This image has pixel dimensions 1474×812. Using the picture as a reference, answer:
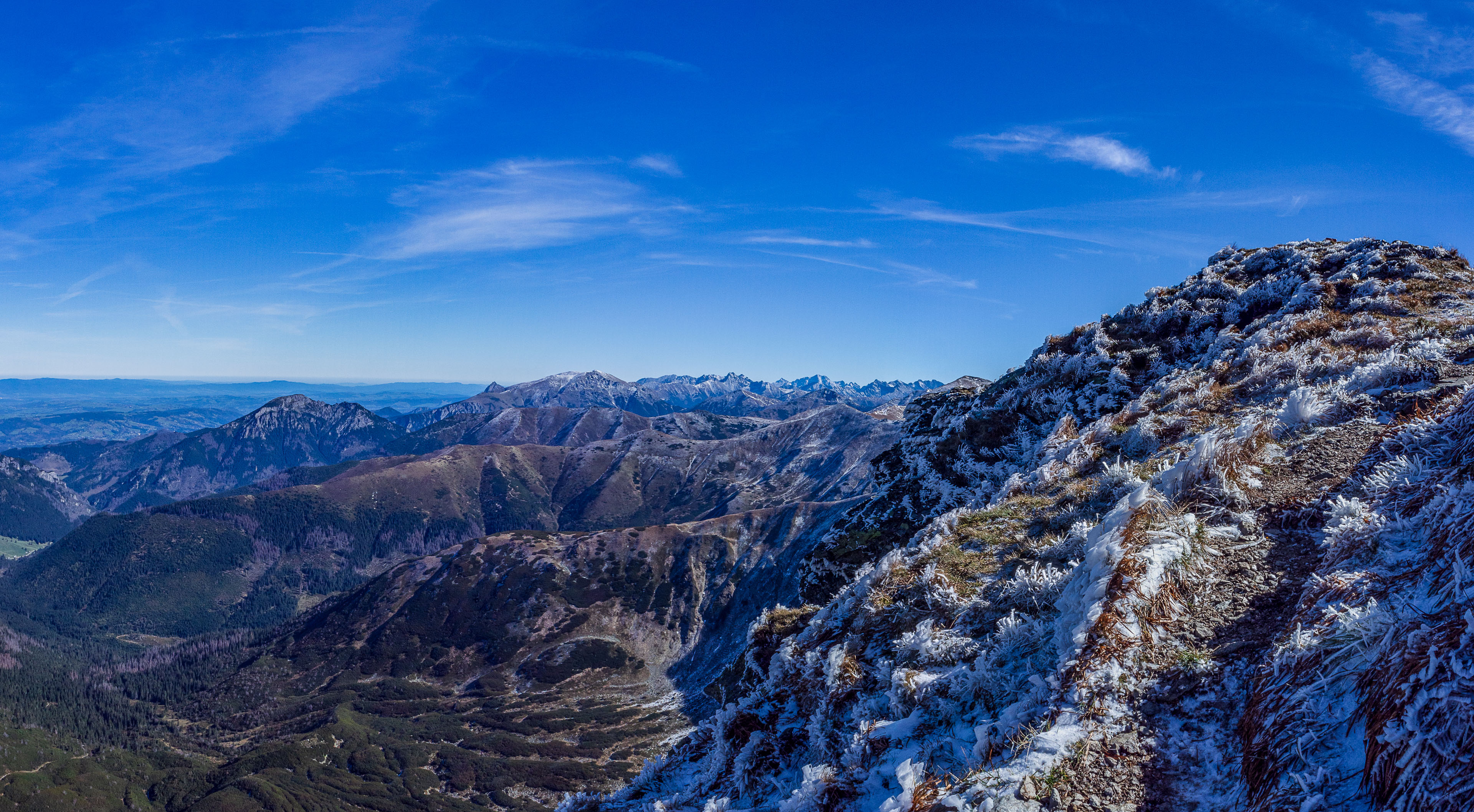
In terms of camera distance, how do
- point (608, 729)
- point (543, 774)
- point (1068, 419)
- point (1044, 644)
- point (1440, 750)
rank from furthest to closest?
point (608, 729)
point (543, 774)
point (1068, 419)
point (1044, 644)
point (1440, 750)

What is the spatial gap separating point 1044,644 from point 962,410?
5479cm

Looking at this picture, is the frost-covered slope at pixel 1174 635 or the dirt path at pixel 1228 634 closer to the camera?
the frost-covered slope at pixel 1174 635

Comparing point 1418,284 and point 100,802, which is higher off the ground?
point 1418,284

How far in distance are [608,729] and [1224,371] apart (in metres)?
188

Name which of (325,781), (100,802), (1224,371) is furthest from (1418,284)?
(100,802)

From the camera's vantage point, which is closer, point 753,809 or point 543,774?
point 753,809

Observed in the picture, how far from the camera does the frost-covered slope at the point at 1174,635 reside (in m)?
5.10

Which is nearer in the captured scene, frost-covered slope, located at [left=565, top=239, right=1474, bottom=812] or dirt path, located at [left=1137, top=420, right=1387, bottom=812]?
frost-covered slope, located at [left=565, top=239, right=1474, bottom=812]

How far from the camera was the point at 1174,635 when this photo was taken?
7.37 m

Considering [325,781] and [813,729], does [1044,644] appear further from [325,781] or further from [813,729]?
[325,781]

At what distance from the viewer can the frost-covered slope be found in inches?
201

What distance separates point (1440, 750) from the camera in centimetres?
411

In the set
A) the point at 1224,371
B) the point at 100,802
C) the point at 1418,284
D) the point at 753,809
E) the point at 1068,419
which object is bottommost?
the point at 100,802

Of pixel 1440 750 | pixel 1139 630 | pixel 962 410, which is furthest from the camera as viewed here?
pixel 962 410
